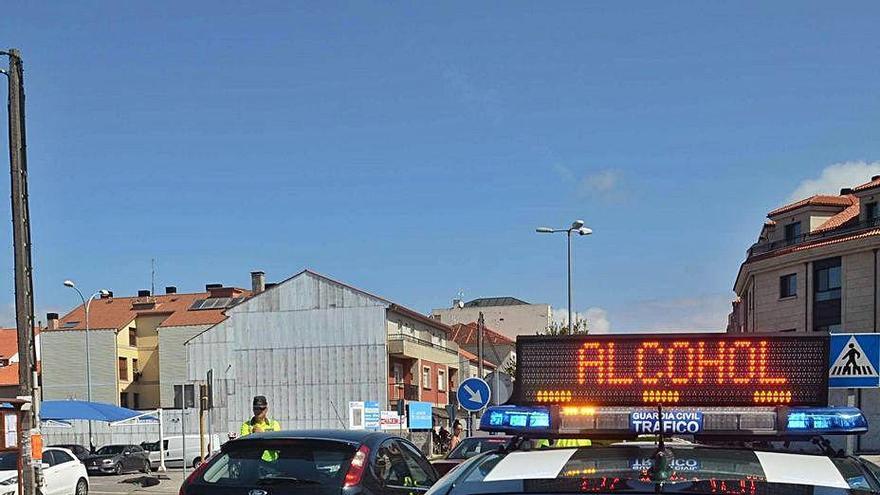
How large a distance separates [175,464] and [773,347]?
44.0 metres

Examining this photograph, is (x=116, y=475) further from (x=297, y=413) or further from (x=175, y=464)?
(x=297, y=413)

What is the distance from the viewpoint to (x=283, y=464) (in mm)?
8664

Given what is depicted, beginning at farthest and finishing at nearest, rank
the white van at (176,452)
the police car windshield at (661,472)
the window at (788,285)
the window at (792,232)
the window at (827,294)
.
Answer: the window at (792,232), the window at (788,285), the window at (827,294), the white van at (176,452), the police car windshield at (661,472)

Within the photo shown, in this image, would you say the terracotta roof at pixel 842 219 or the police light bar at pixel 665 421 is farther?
the terracotta roof at pixel 842 219

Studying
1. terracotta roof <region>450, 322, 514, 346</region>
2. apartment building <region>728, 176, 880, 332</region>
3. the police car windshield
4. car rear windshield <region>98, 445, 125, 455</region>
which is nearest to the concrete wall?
terracotta roof <region>450, 322, 514, 346</region>

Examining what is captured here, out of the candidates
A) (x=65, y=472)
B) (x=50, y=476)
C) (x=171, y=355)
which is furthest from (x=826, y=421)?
(x=171, y=355)

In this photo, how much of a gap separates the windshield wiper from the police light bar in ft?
15.6

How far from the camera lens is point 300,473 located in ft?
28.1

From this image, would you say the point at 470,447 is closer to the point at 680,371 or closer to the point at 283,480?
the point at 283,480

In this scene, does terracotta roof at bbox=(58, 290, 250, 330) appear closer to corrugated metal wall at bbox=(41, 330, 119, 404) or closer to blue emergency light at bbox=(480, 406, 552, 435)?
corrugated metal wall at bbox=(41, 330, 119, 404)

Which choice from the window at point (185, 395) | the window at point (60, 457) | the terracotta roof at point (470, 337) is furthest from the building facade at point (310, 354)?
the window at point (60, 457)

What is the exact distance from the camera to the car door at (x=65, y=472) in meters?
23.4

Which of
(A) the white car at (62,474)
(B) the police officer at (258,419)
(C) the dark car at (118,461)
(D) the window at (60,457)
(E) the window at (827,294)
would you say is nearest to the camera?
(B) the police officer at (258,419)

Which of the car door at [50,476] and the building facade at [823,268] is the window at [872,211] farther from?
the car door at [50,476]
